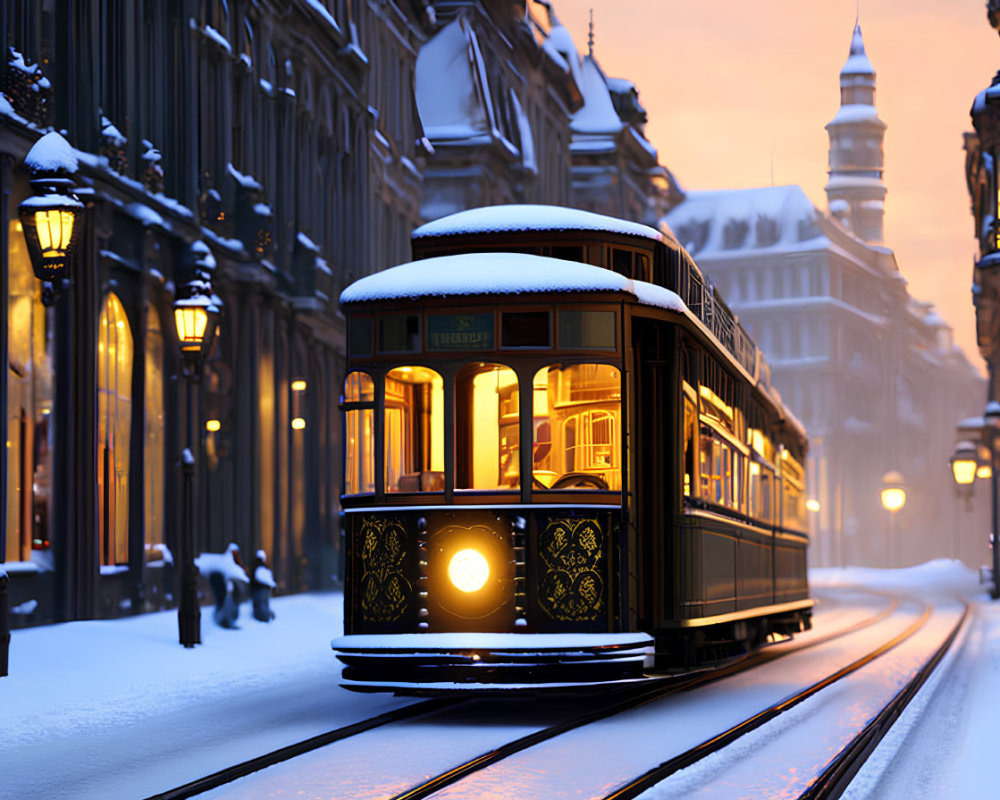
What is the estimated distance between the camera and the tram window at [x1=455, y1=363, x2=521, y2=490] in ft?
44.6

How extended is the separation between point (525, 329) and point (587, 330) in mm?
443

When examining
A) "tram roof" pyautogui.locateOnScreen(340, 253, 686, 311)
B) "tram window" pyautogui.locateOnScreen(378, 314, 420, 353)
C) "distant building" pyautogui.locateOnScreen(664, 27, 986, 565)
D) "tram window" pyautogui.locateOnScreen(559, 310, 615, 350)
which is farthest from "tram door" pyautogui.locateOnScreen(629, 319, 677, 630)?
"distant building" pyautogui.locateOnScreen(664, 27, 986, 565)

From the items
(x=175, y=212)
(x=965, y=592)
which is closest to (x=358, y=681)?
(x=175, y=212)

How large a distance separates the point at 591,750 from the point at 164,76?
16829 mm

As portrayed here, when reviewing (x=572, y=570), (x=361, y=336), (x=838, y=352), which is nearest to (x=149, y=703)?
(x=361, y=336)

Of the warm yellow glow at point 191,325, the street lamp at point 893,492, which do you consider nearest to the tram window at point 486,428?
the warm yellow glow at point 191,325

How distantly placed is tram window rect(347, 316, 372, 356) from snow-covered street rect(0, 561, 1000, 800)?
8.64 feet

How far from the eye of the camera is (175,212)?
25.7 metres

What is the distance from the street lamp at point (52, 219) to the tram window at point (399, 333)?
3.72m

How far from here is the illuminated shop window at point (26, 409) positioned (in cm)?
2044

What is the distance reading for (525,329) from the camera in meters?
13.6

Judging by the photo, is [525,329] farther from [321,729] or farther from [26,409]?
[26,409]

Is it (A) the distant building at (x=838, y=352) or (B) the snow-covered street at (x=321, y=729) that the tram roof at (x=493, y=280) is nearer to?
(B) the snow-covered street at (x=321, y=729)

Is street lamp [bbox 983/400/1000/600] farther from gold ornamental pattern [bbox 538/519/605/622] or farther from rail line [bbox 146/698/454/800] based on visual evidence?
gold ornamental pattern [bbox 538/519/605/622]
